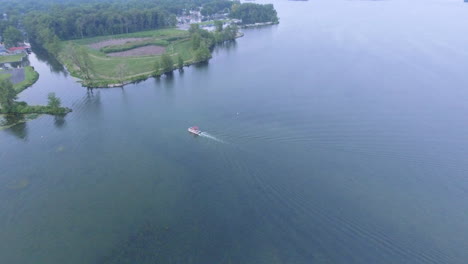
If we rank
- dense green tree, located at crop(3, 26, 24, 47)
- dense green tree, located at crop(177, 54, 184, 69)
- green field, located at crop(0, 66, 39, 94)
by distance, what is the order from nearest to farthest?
1. green field, located at crop(0, 66, 39, 94)
2. dense green tree, located at crop(177, 54, 184, 69)
3. dense green tree, located at crop(3, 26, 24, 47)

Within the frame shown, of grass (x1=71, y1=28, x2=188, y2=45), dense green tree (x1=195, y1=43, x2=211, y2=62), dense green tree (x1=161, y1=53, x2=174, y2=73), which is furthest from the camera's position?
grass (x1=71, y1=28, x2=188, y2=45)

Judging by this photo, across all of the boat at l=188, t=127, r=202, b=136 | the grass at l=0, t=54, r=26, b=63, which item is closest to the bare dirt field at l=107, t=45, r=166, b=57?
the grass at l=0, t=54, r=26, b=63

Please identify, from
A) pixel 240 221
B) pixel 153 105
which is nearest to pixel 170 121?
pixel 153 105

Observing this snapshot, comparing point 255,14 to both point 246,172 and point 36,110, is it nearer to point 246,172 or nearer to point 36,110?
point 36,110

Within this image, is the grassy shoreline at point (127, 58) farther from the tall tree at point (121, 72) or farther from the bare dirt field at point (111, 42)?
the bare dirt field at point (111, 42)

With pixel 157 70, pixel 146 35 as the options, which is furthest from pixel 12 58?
pixel 157 70

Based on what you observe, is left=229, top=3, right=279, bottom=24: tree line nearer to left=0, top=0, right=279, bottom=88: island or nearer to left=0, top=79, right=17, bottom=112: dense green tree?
left=0, top=0, right=279, bottom=88: island
